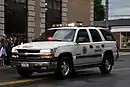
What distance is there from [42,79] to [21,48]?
127 cm

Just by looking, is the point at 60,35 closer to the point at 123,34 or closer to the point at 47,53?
the point at 47,53

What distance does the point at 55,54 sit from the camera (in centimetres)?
1297

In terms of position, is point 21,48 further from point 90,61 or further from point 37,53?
point 90,61

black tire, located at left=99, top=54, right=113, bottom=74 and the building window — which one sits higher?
black tire, located at left=99, top=54, right=113, bottom=74

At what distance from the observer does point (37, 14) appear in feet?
94.1

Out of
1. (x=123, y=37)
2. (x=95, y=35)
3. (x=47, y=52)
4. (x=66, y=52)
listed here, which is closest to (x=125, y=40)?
(x=123, y=37)

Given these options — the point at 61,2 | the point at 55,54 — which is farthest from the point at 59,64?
the point at 61,2

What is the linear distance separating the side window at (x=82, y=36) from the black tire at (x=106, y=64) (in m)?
1.52

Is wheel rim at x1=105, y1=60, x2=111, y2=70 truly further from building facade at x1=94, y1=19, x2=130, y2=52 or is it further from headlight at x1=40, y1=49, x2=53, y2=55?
building facade at x1=94, y1=19, x2=130, y2=52

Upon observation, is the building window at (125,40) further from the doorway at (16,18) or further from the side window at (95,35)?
the side window at (95,35)

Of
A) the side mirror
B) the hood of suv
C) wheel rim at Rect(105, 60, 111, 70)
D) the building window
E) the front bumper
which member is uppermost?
the side mirror

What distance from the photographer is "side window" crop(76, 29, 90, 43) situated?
14.3 m

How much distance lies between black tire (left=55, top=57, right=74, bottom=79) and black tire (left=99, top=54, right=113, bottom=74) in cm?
231

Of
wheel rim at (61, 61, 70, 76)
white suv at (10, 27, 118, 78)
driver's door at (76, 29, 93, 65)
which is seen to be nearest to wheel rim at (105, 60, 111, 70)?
white suv at (10, 27, 118, 78)
